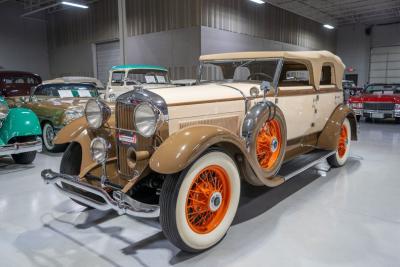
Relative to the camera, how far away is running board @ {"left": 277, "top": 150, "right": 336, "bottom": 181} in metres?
3.43

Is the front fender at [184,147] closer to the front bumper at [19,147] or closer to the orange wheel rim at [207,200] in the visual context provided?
the orange wheel rim at [207,200]

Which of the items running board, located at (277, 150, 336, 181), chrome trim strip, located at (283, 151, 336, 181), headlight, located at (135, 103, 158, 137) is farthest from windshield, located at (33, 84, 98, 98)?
chrome trim strip, located at (283, 151, 336, 181)

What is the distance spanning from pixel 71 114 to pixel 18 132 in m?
1.20

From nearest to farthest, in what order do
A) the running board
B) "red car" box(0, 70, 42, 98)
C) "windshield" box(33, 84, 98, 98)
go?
the running board → "windshield" box(33, 84, 98, 98) → "red car" box(0, 70, 42, 98)

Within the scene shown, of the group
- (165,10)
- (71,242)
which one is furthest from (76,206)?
(165,10)

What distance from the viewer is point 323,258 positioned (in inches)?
93.3

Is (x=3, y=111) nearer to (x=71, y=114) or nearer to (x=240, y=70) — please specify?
(x=71, y=114)

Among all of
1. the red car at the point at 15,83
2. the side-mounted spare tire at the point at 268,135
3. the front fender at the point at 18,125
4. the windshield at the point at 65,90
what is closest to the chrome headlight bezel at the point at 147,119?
the side-mounted spare tire at the point at 268,135

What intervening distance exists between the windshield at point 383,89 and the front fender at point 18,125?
394 inches

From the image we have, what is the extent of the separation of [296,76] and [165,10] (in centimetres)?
922

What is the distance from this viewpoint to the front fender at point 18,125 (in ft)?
15.1

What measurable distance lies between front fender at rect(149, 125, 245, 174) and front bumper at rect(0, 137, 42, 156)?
122 inches

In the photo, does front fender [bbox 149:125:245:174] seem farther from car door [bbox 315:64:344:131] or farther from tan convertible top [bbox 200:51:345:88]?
car door [bbox 315:64:344:131]

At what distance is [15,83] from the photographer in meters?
9.51
